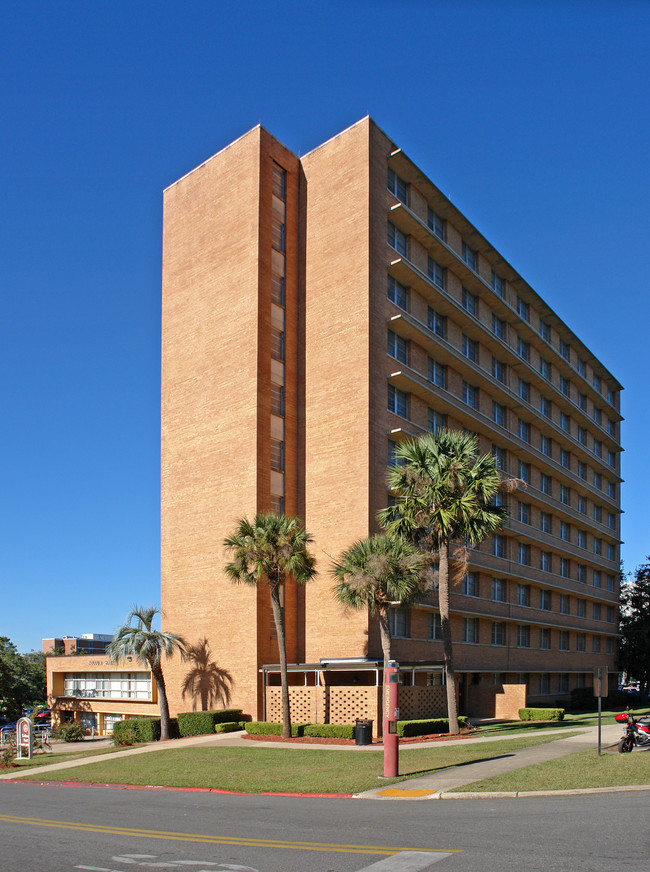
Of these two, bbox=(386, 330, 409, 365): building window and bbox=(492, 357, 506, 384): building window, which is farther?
bbox=(492, 357, 506, 384): building window

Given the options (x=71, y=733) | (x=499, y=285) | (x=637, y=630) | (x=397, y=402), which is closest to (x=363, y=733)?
(x=397, y=402)

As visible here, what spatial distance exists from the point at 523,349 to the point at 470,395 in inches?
409

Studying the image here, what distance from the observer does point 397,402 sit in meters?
45.2

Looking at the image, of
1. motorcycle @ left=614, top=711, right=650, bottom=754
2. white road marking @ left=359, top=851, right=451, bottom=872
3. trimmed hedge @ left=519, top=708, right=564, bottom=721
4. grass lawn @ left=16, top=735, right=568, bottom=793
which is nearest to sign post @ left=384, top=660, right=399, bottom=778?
grass lawn @ left=16, top=735, right=568, bottom=793

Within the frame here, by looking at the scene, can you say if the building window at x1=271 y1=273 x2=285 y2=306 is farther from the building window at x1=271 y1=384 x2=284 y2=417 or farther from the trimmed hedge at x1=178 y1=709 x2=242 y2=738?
the trimmed hedge at x1=178 y1=709 x2=242 y2=738

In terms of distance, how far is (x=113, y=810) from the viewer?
1866 centimetres

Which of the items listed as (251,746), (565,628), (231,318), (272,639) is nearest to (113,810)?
(251,746)

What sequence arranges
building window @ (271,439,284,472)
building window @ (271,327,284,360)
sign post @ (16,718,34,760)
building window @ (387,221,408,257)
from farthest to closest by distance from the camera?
building window @ (387,221,408,257) → building window @ (271,327,284,360) → building window @ (271,439,284,472) → sign post @ (16,718,34,760)

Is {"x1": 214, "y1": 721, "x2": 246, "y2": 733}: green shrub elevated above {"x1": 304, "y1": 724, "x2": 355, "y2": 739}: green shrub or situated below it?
below

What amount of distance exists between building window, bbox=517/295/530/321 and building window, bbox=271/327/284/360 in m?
23.0

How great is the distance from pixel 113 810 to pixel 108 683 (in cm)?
4071

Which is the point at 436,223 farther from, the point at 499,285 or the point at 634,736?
the point at 634,736

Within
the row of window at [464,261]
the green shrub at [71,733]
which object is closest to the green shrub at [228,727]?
the green shrub at [71,733]

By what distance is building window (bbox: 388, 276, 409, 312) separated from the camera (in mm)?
45531
